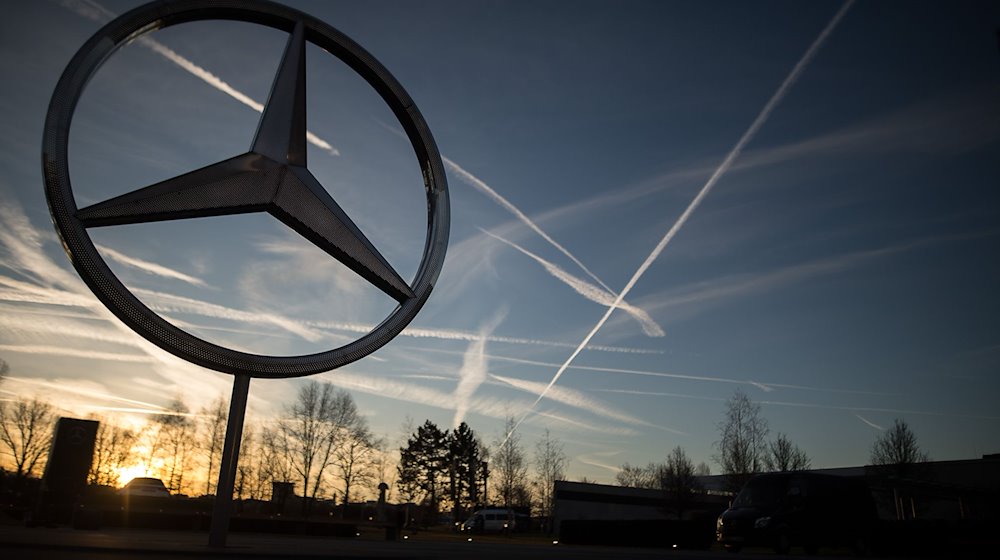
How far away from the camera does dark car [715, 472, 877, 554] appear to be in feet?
59.9

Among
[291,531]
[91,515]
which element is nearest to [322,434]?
[291,531]

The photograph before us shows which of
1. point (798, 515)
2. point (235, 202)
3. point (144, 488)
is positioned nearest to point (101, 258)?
point (235, 202)

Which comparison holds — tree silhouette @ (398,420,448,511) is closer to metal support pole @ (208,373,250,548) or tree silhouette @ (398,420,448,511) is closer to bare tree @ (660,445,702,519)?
bare tree @ (660,445,702,519)

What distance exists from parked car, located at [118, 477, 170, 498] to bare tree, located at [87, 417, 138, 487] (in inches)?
1450

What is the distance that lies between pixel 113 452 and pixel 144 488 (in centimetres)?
4077

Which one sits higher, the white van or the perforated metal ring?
the perforated metal ring

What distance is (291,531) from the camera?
29.7 m

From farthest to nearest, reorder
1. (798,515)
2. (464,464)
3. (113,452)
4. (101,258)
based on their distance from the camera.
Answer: (464,464) → (113,452) → (798,515) → (101,258)

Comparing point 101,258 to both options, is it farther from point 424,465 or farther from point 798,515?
point 424,465

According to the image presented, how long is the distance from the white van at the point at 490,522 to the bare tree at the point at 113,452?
3681 cm

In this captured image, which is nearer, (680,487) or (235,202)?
(235,202)

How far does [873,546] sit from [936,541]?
1998 mm

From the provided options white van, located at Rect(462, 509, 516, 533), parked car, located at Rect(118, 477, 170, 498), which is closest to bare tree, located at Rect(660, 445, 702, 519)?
white van, located at Rect(462, 509, 516, 533)

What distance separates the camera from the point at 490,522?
57375mm
